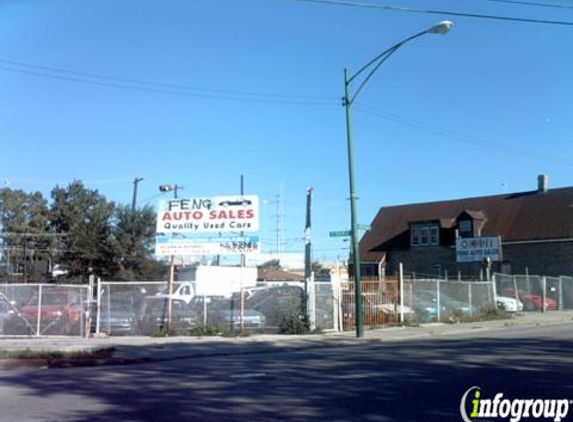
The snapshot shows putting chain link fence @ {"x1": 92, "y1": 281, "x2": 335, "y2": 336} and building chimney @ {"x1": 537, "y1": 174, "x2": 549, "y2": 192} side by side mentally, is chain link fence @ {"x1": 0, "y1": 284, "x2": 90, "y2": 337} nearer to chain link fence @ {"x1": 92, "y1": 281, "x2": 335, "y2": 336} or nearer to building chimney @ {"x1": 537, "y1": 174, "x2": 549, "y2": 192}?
chain link fence @ {"x1": 92, "y1": 281, "x2": 335, "y2": 336}

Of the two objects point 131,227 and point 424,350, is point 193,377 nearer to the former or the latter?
point 424,350

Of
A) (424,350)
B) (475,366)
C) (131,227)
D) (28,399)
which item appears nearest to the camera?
(28,399)

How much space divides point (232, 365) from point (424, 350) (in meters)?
4.84

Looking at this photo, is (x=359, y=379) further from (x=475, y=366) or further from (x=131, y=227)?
(x=131, y=227)

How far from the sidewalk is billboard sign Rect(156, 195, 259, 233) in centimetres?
434

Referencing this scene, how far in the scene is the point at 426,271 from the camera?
56.4 meters

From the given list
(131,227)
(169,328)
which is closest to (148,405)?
(169,328)

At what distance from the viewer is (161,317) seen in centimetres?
2511

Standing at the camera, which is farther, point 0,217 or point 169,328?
point 0,217

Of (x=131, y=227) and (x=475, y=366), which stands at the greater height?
(x=131, y=227)

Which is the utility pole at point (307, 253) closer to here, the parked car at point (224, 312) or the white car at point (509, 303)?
the parked car at point (224, 312)

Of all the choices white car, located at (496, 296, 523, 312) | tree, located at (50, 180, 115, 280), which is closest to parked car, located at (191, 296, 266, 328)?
white car, located at (496, 296, 523, 312)

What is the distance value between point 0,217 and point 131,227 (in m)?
19.8

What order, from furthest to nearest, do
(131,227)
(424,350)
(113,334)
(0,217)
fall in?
(0,217) → (131,227) → (113,334) → (424,350)
